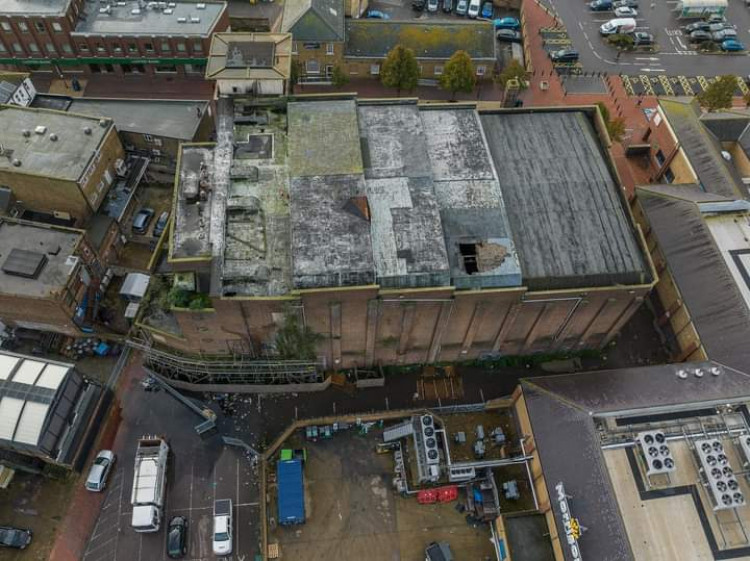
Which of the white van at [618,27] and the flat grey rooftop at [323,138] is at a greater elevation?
the white van at [618,27]

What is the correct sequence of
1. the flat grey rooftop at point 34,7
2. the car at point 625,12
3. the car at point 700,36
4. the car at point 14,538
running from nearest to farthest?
1. the car at point 14,538
2. the flat grey rooftop at point 34,7
3. the car at point 700,36
4. the car at point 625,12

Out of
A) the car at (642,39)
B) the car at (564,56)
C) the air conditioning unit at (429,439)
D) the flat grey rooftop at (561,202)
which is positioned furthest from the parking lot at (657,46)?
the air conditioning unit at (429,439)

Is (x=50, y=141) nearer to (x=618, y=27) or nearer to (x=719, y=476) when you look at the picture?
(x=719, y=476)

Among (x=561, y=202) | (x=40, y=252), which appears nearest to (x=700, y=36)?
(x=561, y=202)

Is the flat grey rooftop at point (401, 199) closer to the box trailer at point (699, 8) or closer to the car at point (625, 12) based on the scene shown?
the car at point (625, 12)

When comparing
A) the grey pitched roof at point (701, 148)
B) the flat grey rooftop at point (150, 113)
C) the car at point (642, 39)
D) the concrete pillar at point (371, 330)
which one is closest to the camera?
the concrete pillar at point (371, 330)

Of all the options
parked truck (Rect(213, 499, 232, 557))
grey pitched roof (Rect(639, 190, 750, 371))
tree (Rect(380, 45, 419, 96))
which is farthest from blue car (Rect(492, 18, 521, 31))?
parked truck (Rect(213, 499, 232, 557))

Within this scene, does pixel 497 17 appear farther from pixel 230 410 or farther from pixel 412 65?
pixel 230 410
